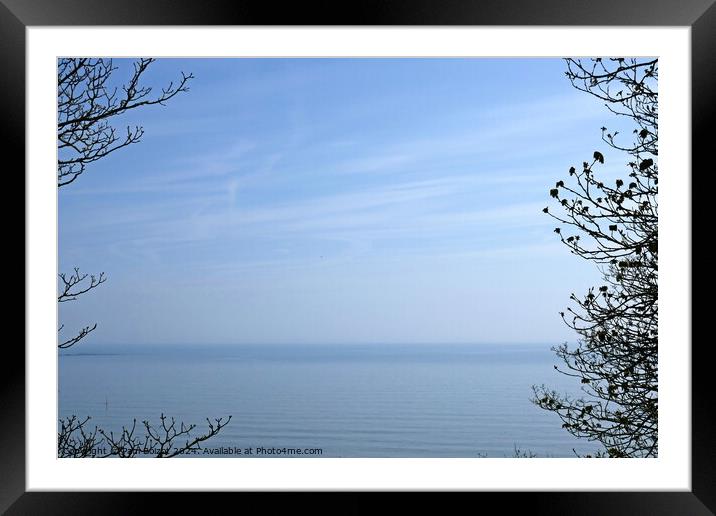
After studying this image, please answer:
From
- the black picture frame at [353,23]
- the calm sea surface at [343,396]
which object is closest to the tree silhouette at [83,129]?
the black picture frame at [353,23]

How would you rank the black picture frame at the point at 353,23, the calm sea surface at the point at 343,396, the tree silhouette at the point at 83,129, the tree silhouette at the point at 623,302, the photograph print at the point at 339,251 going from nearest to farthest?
the black picture frame at the point at 353,23
the tree silhouette at the point at 83,129
the tree silhouette at the point at 623,302
the calm sea surface at the point at 343,396
the photograph print at the point at 339,251

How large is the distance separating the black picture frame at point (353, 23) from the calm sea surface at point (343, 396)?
3329 millimetres

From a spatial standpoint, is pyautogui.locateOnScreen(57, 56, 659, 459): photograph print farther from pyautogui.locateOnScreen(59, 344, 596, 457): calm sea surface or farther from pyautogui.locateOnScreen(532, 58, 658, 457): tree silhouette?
pyautogui.locateOnScreen(532, 58, 658, 457): tree silhouette

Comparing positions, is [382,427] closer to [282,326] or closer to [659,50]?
[282,326]

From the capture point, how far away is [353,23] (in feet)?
4.83

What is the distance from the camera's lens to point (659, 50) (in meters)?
1.58

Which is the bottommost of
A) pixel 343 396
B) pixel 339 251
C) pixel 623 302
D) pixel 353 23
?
pixel 343 396

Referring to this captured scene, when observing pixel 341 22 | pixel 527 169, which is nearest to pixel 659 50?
pixel 341 22

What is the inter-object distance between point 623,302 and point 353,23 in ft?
6.70

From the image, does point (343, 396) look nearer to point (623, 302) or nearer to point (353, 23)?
point (623, 302)

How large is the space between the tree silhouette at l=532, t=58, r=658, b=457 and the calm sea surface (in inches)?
67.8

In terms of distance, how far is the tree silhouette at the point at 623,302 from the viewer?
9.63 ft

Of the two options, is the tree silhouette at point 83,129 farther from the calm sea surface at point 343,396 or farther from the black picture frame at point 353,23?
the calm sea surface at point 343,396

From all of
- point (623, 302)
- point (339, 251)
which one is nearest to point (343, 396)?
point (339, 251)
